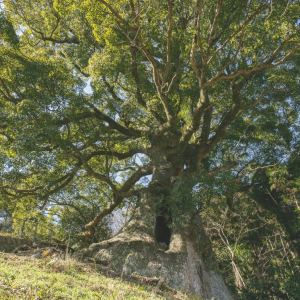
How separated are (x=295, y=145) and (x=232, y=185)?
20.1 ft

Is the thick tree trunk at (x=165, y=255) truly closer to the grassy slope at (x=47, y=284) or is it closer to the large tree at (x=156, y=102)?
the large tree at (x=156, y=102)

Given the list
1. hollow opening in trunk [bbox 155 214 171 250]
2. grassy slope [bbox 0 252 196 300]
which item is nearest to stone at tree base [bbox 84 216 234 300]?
hollow opening in trunk [bbox 155 214 171 250]

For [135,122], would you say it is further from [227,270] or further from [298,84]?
[227,270]

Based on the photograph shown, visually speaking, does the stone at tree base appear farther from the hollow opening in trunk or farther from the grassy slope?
the grassy slope

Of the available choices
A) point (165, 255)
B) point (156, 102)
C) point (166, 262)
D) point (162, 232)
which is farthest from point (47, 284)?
point (156, 102)

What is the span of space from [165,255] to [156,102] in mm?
5285

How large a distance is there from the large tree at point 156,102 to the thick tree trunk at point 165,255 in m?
0.03

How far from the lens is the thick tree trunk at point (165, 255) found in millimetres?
6859

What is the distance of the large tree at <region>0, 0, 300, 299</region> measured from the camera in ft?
23.6

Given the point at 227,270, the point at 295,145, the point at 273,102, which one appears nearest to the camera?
the point at 273,102

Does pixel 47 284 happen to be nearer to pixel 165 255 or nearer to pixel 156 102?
pixel 165 255

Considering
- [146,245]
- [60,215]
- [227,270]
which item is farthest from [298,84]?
[60,215]

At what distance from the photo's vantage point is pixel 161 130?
9.63 m

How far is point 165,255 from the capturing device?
7375 millimetres
